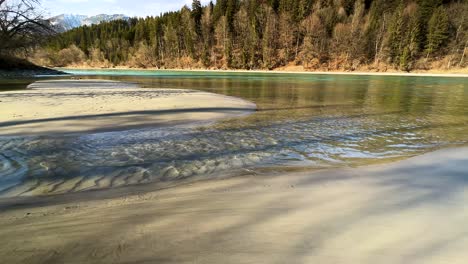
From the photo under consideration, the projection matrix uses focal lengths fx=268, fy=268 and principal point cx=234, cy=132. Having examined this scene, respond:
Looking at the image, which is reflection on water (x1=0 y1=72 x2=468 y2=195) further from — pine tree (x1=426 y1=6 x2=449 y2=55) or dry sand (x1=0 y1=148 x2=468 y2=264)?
pine tree (x1=426 y1=6 x2=449 y2=55)

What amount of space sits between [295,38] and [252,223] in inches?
3088

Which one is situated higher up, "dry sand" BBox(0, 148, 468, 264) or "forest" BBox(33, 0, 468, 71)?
"forest" BBox(33, 0, 468, 71)

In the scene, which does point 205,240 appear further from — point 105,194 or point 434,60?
point 434,60

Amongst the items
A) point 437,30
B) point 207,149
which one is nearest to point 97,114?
point 207,149

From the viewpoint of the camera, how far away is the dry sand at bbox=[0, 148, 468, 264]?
7.76 ft

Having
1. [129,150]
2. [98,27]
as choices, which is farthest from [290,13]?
[98,27]

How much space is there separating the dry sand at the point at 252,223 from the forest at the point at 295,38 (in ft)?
119

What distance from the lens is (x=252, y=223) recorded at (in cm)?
290

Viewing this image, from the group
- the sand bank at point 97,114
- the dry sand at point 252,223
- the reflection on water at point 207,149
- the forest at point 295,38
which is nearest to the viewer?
the dry sand at point 252,223

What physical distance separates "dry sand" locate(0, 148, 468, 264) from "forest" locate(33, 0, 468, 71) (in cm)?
3620

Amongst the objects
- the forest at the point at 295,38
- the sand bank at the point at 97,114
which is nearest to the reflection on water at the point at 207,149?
the sand bank at the point at 97,114

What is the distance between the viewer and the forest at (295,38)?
185 ft

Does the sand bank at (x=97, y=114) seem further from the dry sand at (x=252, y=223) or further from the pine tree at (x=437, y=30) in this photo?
the pine tree at (x=437, y=30)

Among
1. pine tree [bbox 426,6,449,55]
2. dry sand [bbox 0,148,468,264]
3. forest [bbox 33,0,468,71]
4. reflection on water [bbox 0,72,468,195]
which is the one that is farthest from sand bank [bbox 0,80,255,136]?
pine tree [bbox 426,6,449,55]
